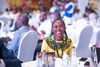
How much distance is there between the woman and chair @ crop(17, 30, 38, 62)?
0.53 m

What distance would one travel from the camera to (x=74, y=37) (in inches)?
203

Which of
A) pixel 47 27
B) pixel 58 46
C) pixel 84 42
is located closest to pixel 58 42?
pixel 58 46

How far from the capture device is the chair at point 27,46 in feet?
11.3

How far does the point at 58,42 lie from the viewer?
9.62 feet

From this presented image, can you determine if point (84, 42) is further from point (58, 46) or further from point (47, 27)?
point (58, 46)

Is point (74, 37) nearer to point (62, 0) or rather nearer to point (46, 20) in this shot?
point (46, 20)

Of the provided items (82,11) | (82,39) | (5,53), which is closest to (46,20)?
(82,39)

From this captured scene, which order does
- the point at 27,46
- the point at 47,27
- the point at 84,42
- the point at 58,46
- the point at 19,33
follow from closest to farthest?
the point at 58,46
the point at 27,46
the point at 19,33
the point at 84,42
the point at 47,27

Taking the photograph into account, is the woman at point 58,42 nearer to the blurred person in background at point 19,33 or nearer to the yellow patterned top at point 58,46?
the yellow patterned top at point 58,46

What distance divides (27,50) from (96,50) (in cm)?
143

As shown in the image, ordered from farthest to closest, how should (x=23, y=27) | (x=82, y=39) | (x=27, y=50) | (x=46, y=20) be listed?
(x=46, y=20), (x=82, y=39), (x=23, y=27), (x=27, y=50)

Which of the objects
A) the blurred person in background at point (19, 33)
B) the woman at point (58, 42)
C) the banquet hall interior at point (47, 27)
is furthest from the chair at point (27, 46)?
the woman at point (58, 42)

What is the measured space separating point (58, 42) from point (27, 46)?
705 millimetres

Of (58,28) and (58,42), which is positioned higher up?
(58,28)
